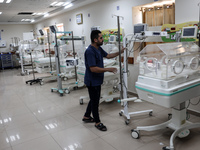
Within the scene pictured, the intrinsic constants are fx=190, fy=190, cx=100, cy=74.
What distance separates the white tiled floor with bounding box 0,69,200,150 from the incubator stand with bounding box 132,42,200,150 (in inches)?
7.6

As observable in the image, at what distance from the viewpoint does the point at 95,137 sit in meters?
2.80

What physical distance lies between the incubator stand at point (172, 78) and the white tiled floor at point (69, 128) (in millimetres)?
194

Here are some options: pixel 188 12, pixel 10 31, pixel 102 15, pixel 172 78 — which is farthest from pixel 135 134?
pixel 10 31

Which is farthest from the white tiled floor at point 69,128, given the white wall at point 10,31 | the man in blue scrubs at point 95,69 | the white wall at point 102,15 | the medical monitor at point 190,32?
the white wall at point 10,31

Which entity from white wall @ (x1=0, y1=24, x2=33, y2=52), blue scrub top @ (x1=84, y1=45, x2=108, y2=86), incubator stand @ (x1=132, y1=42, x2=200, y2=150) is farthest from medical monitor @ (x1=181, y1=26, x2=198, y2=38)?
white wall @ (x1=0, y1=24, x2=33, y2=52)

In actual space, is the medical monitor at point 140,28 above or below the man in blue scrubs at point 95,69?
above

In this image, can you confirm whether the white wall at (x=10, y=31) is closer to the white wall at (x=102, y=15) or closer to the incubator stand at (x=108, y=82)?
the white wall at (x=102, y=15)

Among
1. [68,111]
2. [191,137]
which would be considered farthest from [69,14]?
[191,137]

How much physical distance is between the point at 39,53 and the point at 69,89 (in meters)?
3.17

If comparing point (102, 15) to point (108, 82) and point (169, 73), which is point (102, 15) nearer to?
point (108, 82)

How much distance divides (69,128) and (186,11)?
9.50 ft

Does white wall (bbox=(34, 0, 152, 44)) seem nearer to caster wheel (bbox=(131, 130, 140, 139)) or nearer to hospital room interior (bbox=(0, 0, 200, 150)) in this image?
hospital room interior (bbox=(0, 0, 200, 150))

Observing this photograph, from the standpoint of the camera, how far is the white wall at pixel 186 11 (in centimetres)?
324

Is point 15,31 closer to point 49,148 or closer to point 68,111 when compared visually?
point 68,111
